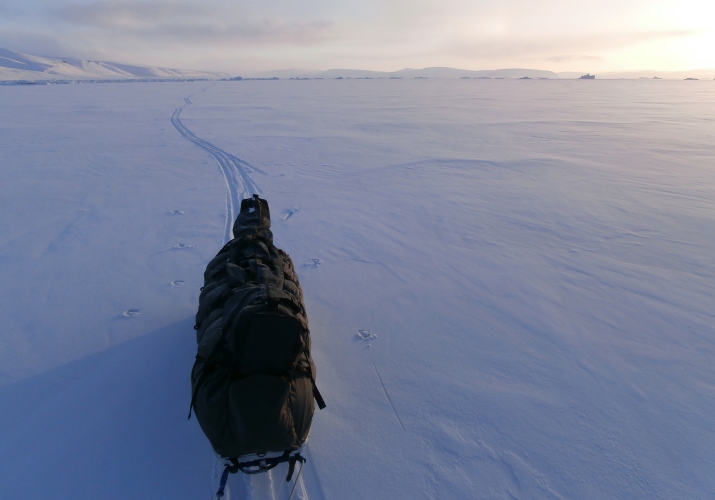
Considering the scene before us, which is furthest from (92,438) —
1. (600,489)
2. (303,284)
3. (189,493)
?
(600,489)

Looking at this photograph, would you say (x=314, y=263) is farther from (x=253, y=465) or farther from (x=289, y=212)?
(x=253, y=465)

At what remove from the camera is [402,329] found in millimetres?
3264

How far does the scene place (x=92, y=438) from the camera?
2236 mm

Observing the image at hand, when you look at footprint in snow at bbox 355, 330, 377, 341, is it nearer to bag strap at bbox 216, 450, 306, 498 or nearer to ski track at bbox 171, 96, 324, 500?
ski track at bbox 171, 96, 324, 500

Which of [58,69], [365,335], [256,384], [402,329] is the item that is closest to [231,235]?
[365,335]

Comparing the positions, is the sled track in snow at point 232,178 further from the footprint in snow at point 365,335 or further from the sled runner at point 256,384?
the sled runner at point 256,384

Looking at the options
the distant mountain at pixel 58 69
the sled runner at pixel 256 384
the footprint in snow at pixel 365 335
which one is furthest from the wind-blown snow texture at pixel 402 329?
the distant mountain at pixel 58 69

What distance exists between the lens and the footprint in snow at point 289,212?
578 centimetres

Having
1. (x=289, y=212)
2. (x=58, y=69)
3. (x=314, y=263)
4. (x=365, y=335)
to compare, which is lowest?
(x=365, y=335)

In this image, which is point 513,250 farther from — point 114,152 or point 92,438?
point 114,152

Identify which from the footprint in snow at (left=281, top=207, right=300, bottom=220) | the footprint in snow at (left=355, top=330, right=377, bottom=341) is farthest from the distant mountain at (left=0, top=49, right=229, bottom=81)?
the footprint in snow at (left=355, top=330, right=377, bottom=341)

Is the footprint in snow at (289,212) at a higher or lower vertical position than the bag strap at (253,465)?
higher

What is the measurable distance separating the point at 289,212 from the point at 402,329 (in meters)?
3.22

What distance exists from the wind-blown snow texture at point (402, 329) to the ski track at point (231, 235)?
Answer: 2 cm
